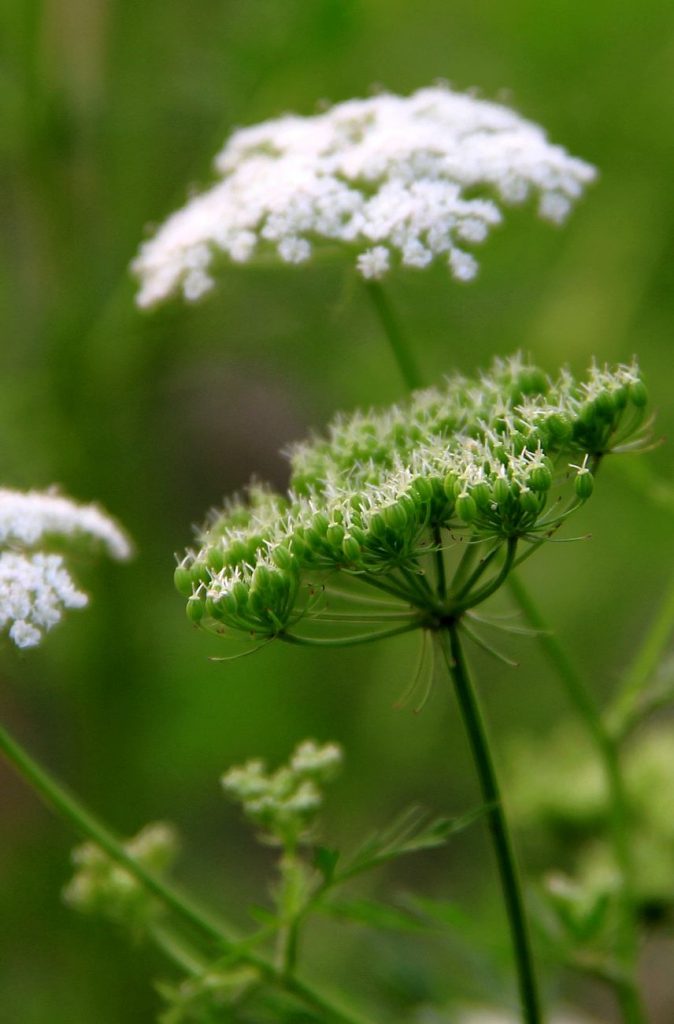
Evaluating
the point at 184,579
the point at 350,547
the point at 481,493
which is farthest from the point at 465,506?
the point at 184,579

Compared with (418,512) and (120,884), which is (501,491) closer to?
(418,512)

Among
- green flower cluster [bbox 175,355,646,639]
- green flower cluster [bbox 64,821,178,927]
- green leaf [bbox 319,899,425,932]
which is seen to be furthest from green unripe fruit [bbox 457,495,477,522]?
green flower cluster [bbox 64,821,178,927]

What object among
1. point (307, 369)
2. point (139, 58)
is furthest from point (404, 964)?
point (139, 58)

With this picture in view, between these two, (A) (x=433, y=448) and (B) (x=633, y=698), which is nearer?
(A) (x=433, y=448)

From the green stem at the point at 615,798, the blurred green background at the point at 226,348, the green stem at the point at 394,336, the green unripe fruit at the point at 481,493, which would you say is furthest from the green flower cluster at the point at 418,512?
the blurred green background at the point at 226,348

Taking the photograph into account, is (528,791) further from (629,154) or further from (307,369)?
(629,154)
